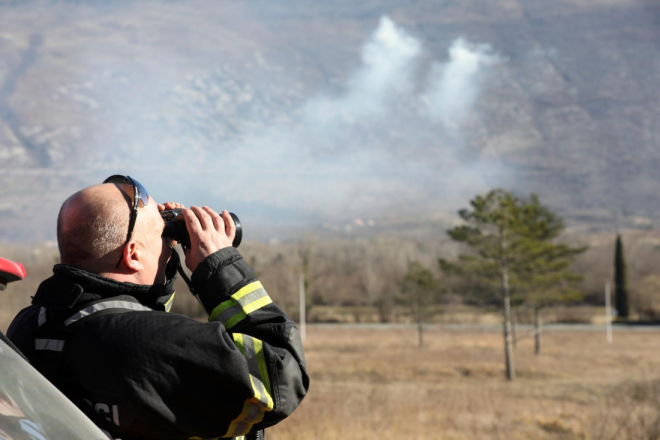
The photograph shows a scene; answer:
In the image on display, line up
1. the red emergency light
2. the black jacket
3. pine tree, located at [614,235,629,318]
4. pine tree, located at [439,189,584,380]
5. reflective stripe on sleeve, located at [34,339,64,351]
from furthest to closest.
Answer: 1. pine tree, located at [614,235,629,318]
2. pine tree, located at [439,189,584,380]
3. reflective stripe on sleeve, located at [34,339,64,351]
4. the black jacket
5. the red emergency light

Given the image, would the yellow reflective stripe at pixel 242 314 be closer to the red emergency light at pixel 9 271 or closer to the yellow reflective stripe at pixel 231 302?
the yellow reflective stripe at pixel 231 302

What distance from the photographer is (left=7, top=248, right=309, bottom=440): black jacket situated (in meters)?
1.81

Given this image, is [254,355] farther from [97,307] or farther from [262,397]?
[97,307]

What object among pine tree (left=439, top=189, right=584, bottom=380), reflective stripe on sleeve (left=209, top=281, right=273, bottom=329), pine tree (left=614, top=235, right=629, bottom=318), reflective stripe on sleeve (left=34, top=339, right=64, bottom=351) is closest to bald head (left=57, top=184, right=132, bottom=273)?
reflective stripe on sleeve (left=34, top=339, right=64, bottom=351)

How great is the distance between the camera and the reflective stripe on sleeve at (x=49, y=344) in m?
1.93

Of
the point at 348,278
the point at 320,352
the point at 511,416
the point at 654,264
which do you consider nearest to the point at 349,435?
Result: the point at 511,416

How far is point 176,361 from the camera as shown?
181 centimetres

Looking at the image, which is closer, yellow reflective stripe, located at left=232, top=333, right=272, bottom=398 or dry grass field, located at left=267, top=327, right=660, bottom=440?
yellow reflective stripe, located at left=232, top=333, right=272, bottom=398

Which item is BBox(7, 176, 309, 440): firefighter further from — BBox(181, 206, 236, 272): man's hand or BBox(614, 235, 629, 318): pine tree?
BBox(614, 235, 629, 318): pine tree

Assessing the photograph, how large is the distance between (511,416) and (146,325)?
64.6ft

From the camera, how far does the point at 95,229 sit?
1.98 meters

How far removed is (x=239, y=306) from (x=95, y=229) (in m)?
0.45

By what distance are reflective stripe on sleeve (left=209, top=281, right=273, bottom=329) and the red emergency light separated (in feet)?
1.98

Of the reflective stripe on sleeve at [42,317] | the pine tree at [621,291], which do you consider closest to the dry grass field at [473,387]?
the reflective stripe on sleeve at [42,317]
